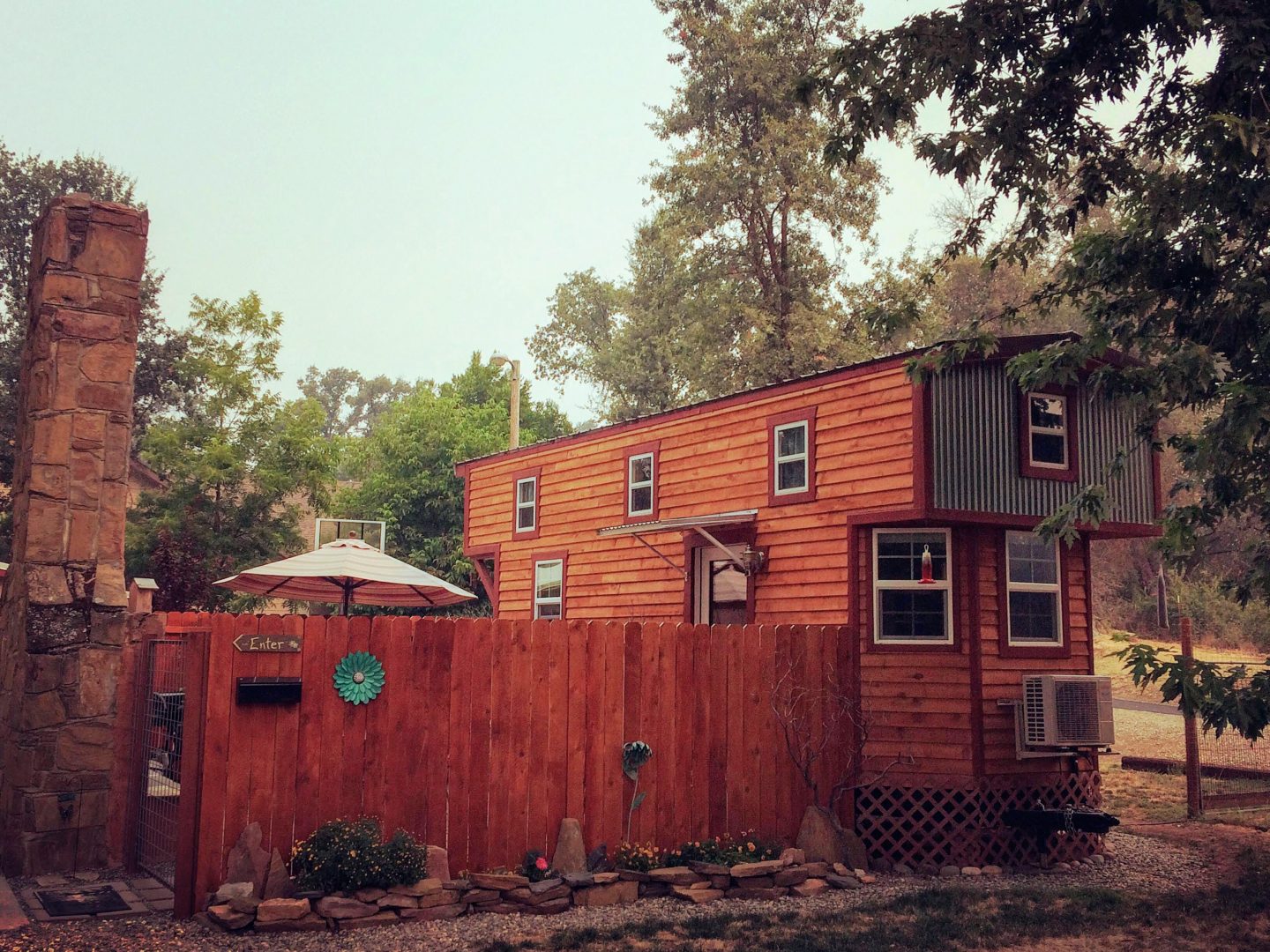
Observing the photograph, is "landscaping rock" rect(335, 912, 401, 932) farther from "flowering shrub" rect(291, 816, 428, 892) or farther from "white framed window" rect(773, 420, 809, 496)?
"white framed window" rect(773, 420, 809, 496)

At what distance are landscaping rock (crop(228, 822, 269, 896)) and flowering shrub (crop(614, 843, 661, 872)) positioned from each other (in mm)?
2946

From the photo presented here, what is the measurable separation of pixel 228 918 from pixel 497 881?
196cm

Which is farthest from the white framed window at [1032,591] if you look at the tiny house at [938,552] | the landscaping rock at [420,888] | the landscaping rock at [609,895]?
the landscaping rock at [420,888]

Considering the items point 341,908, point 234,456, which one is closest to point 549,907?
point 341,908

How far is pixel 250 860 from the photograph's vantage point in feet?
25.2

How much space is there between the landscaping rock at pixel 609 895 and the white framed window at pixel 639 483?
738 cm

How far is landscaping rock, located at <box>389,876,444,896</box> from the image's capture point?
7.99m

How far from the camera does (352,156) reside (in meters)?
59.6

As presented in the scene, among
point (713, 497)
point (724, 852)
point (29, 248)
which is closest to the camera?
point (724, 852)

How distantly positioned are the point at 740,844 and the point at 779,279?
22978 mm

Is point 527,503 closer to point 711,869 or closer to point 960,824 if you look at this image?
point 960,824

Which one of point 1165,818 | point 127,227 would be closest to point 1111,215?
point 1165,818

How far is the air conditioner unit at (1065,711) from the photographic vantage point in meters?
11.4

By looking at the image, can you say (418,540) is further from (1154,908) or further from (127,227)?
(1154,908)
